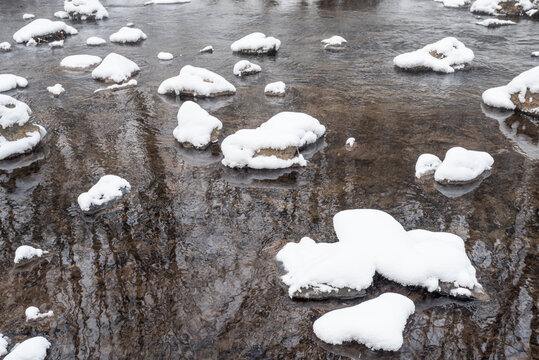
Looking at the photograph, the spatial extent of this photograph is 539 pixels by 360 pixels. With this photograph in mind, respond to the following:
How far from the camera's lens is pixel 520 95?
10094mm

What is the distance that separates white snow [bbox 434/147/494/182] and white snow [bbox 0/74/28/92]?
10.9 metres

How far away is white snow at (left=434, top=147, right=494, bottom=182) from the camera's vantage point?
7434mm

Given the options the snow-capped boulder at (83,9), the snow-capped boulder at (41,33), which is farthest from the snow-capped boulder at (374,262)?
the snow-capped boulder at (83,9)

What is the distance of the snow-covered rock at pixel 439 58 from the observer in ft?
40.5

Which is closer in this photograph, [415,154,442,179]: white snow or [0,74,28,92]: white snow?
[415,154,442,179]: white snow

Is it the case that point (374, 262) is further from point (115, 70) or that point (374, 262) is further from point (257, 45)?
point (257, 45)

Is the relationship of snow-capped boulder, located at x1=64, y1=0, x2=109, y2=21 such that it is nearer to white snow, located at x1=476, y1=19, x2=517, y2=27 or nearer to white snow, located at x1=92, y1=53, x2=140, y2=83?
white snow, located at x1=92, y1=53, x2=140, y2=83

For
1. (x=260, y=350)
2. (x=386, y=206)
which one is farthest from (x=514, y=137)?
(x=260, y=350)

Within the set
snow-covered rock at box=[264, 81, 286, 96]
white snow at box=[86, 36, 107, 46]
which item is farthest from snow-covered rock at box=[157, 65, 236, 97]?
white snow at box=[86, 36, 107, 46]

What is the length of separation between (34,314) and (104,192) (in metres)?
2.44

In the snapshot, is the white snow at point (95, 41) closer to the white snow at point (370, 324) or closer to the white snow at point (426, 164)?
the white snow at point (426, 164)

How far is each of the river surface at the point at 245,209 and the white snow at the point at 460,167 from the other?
0.24 m

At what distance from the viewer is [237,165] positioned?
802cm

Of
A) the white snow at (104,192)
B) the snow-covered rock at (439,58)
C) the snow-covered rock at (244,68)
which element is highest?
the snow-covered rock at (439,58)
